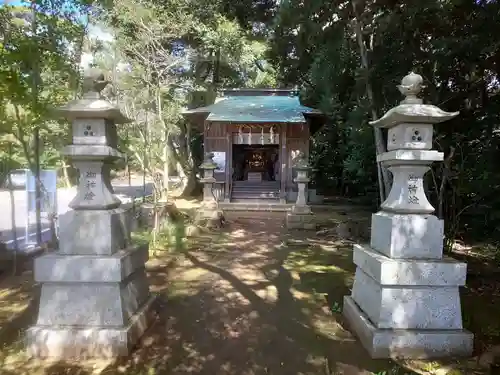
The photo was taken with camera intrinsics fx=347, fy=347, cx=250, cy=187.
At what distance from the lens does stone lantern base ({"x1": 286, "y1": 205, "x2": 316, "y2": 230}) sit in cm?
978

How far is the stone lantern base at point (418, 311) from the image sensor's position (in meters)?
3.13

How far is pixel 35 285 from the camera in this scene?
4758mm

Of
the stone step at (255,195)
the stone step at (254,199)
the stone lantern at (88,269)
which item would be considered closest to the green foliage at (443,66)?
the stone lantern at (88,269)

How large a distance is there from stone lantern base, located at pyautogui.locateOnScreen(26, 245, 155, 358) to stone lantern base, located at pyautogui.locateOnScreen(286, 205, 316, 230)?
22.9 ft

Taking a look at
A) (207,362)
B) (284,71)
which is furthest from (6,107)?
(284,71)

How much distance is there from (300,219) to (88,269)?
24.3ft

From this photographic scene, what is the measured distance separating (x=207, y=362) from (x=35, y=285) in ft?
10.2

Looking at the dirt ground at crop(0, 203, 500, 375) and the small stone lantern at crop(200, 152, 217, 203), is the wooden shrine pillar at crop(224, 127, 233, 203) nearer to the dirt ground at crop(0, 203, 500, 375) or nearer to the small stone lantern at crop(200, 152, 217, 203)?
the small stone lantern at crop(200, 152, 217, 203)

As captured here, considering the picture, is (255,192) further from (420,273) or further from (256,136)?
(420,273)

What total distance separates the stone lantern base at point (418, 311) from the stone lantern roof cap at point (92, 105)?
9.48 ft

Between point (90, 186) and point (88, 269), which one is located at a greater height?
point (90, 186)

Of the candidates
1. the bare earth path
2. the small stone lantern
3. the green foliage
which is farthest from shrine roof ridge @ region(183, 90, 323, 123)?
the bare earth path

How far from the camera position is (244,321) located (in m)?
3.86

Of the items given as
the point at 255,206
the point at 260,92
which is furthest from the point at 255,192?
the point at 260,92
